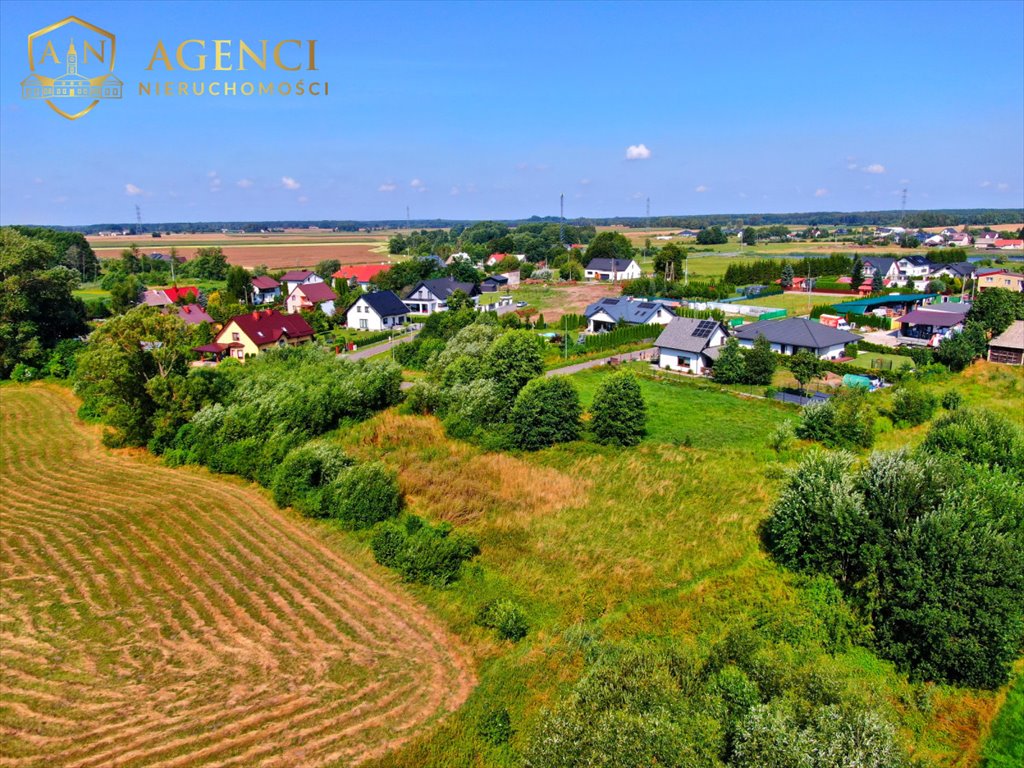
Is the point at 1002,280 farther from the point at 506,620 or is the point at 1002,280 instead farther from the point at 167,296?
the point at 167,296

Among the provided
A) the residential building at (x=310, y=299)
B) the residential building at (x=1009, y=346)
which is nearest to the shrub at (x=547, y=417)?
the residential building at (x=1009, y=346)

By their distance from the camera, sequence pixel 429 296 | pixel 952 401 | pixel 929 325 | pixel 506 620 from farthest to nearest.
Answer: pixel 429 296 < pixel 929 325 < pixel 952 401 < pixel 506 620

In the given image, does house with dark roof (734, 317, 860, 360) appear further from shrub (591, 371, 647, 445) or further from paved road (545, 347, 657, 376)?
shrub (591, 371, 647, 445)

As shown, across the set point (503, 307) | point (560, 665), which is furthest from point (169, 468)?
point (503, 307)

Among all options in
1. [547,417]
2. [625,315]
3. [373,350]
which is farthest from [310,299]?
[547,417]

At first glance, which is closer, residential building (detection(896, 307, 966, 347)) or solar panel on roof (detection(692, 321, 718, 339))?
solar panel on roof (detection(692, 321, 718, 339))

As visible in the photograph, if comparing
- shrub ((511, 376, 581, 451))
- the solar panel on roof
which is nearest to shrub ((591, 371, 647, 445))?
shrub ((511, 376, 581, 451))
